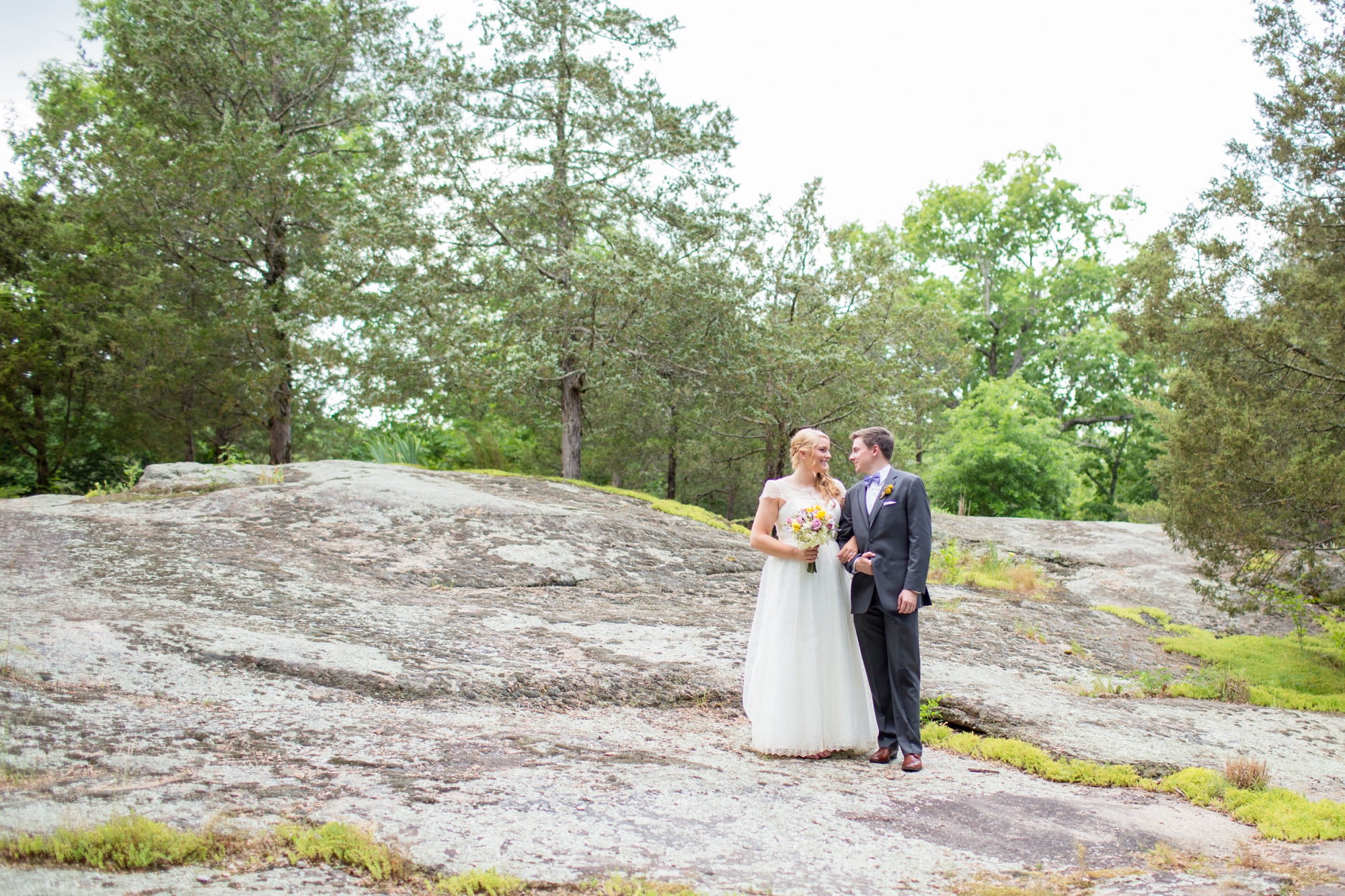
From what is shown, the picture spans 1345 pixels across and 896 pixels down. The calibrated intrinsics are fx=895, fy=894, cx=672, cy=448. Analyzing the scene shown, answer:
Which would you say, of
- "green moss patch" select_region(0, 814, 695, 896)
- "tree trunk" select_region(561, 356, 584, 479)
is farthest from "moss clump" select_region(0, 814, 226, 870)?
"tree trunk" select_region(561, 356, 584, 479)

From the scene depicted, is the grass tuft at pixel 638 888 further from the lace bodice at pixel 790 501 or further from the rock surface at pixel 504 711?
the lace bodice at pixel 790 501

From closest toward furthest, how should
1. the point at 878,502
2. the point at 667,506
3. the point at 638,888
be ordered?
the point at 638,888
the point at 878,502
the point at 667,506

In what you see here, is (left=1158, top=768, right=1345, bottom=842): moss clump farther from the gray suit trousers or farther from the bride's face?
the bride's face

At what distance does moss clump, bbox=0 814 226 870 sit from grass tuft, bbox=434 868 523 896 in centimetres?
74

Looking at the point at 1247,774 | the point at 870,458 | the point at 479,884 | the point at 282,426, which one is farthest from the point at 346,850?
the point at 282,426

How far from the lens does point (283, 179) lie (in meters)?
17.5

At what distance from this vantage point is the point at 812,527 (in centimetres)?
526

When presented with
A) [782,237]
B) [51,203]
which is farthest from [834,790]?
[51,203]

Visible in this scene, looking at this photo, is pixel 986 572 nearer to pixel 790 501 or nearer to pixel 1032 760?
pixel 1032 760

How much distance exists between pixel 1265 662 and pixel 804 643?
7.25 metres

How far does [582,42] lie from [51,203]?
41.9 ft

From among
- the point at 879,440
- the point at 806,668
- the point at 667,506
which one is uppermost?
the point at 879,440

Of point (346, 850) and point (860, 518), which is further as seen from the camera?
point (860, 518)

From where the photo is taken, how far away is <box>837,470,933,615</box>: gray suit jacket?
5.09m
